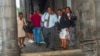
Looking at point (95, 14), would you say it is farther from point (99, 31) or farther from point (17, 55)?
point (17, 55)

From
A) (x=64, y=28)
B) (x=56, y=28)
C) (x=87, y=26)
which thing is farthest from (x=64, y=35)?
(x=87, y=26)

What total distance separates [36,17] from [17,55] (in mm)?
2857

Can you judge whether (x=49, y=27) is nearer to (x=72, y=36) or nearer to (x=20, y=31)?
(x=72, y=36)

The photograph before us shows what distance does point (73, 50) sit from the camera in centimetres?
1744

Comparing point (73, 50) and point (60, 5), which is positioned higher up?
point (60, 5)

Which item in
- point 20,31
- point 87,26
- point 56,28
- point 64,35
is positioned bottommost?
point 64,35

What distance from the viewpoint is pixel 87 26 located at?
1642cm

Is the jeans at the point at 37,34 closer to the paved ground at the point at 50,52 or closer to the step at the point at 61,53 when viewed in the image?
the paved ground at the point at 50,52

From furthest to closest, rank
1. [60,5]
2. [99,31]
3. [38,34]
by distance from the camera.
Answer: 1. [60,5]
2. [38,34]
3. [99,31]

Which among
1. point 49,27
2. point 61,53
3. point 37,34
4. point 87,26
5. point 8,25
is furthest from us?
point 37,34

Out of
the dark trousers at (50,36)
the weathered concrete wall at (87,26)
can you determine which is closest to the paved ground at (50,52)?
the dark trousers at (50,36)

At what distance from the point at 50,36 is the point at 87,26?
197cm

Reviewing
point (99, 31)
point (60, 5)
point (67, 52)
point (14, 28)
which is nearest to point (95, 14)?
point (99, 31)

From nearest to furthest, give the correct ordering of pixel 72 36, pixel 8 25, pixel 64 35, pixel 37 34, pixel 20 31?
pixel 8 25
pixel 64 35
pixel 72 36
pixel 20 31
pixel 37 34
